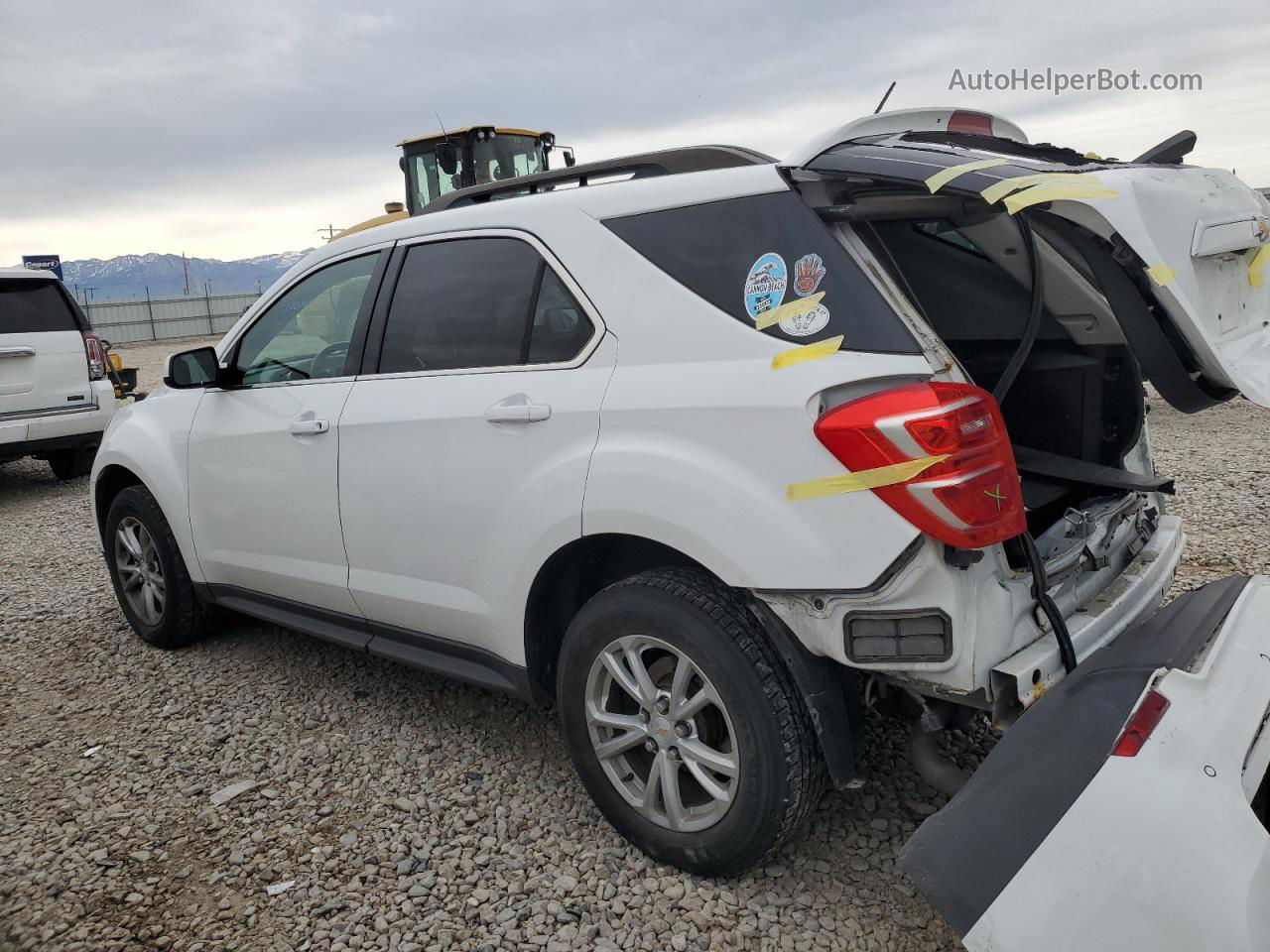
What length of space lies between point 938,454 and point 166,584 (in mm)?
3546

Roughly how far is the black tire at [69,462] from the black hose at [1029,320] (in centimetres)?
860

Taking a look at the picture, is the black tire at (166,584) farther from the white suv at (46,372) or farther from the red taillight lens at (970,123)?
the white suv at (46,372)

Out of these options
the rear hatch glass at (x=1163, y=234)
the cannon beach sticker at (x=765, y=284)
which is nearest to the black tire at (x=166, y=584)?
the cannon beach sticker at (x=765, y=284)

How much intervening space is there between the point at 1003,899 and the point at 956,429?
92 centimetres

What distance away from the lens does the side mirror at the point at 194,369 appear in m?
3.71

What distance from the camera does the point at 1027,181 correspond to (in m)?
2.00

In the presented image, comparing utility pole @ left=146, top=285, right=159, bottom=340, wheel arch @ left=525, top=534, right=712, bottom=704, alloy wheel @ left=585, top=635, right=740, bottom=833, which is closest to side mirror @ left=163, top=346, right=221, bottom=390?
wheel arch @ left=525, top=534, right=712, bottom=704

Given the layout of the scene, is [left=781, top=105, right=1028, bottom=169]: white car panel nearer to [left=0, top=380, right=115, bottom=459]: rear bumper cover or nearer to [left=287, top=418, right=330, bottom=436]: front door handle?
[left=287, top=418, right=330, bottom=436]: front door handle

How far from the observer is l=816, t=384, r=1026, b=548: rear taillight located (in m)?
1.99

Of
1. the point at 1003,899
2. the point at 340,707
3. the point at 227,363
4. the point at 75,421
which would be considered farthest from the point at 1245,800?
the point at 75,421

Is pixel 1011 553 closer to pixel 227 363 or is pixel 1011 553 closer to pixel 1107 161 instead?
pixel 1107 161

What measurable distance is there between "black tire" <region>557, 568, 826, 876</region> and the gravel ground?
17 centimetres

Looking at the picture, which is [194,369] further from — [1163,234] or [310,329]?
[1163,234]

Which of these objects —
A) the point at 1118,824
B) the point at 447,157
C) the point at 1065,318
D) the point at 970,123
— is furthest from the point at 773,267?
the point at 447,157
